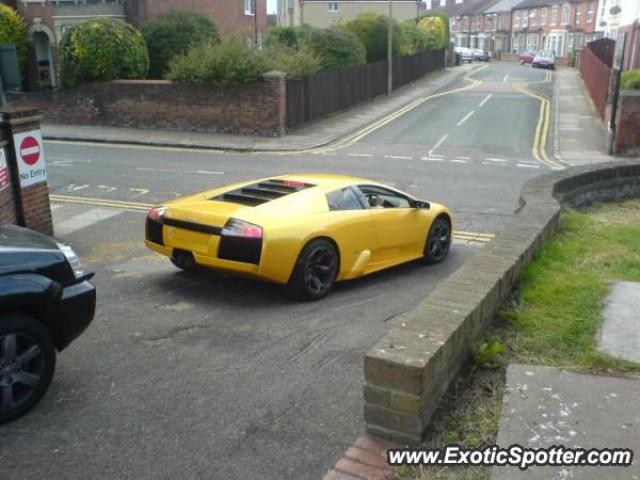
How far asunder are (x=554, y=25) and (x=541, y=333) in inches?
3326

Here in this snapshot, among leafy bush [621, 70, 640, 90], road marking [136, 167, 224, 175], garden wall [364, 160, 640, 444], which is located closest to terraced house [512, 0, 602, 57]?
leafy bush [621, 70, 640, 90]

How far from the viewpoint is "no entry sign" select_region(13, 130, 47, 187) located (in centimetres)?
954

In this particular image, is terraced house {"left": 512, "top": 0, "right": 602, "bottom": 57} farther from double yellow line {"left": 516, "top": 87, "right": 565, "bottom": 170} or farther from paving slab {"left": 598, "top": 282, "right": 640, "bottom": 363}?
paving slab {"left": 598, "top": 282, "right": 640, "bottom": 363}

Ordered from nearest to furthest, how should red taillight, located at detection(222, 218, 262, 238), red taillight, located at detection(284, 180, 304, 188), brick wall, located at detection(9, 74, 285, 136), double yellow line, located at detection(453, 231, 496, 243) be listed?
1. red taillight, located at detection(222, 218, 262, 238)
2. red taillight, located at detection(284, 180, 304, 188)
3. double yellow line, located at detection(453, 231, 496, 243)
4. brick wall, located at detection(9, 74, 285, 136)

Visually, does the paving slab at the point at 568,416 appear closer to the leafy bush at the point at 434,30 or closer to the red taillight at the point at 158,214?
the red taillight at the point at 158,214

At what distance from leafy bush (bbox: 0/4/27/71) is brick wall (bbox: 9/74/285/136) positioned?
2.47 meters

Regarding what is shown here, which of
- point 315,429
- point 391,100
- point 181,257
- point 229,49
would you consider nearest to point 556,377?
point 315,429

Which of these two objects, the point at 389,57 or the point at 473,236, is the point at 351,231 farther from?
the point at 389,57

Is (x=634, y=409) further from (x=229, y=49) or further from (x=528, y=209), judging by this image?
(x=229, y=49)

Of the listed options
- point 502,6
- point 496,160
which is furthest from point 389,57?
point 502,6

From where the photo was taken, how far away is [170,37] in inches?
1077

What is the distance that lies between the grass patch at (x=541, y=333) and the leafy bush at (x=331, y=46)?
2242 centimetres

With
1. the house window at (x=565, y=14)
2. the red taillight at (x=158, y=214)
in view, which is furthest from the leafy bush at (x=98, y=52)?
the house window at (x=565, y=14)

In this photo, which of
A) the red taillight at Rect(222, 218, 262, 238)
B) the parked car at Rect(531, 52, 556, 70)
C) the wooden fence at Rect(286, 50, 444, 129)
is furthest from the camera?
A: the parked car at Rect(531, 52, 556, 70)
